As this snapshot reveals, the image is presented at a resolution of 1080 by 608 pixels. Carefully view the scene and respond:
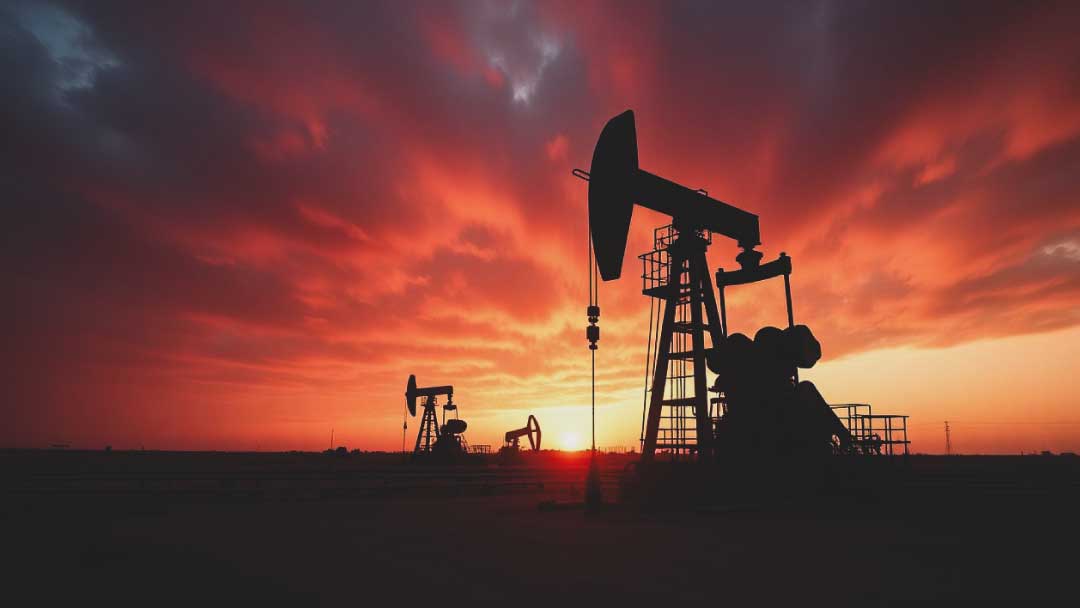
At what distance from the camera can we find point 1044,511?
1399 centimetres

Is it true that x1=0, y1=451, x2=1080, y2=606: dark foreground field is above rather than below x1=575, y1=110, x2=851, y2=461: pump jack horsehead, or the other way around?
below

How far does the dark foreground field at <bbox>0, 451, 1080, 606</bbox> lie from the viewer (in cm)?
643

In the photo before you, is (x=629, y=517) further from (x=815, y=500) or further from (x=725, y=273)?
(x=725, y=273)

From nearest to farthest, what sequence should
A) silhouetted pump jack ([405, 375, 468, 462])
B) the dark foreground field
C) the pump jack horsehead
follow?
the dark foreground field, the pump jack horsehead, silhouetted pump jack ([405, 375, 468, 462])

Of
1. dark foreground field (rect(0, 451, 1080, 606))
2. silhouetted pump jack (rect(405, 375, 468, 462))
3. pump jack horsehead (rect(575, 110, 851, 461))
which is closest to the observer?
dark foreground field (rect(0, 451, 1080, 606))

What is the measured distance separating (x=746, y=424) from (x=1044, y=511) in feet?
23.6

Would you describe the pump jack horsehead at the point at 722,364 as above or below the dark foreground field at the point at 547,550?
above

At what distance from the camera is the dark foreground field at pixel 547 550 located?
6426 mm

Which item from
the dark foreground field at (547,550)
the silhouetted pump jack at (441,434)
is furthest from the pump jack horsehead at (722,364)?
the silhouetted pump jack at (441,434)

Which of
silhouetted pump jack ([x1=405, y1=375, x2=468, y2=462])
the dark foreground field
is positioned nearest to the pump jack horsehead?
the dark foreground field

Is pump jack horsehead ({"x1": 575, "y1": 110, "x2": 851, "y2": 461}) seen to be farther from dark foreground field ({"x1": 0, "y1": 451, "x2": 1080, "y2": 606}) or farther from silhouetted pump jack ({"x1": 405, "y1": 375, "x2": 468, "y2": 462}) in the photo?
silhouetted pump jack ({"x1": 405, "y1": 375, "x2": 468, "y2": 462})

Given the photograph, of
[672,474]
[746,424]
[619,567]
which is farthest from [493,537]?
[746,424]

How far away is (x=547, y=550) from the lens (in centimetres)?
902

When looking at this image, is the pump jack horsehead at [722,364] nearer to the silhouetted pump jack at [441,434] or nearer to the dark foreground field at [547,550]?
the dark foreground field at [547,550]
